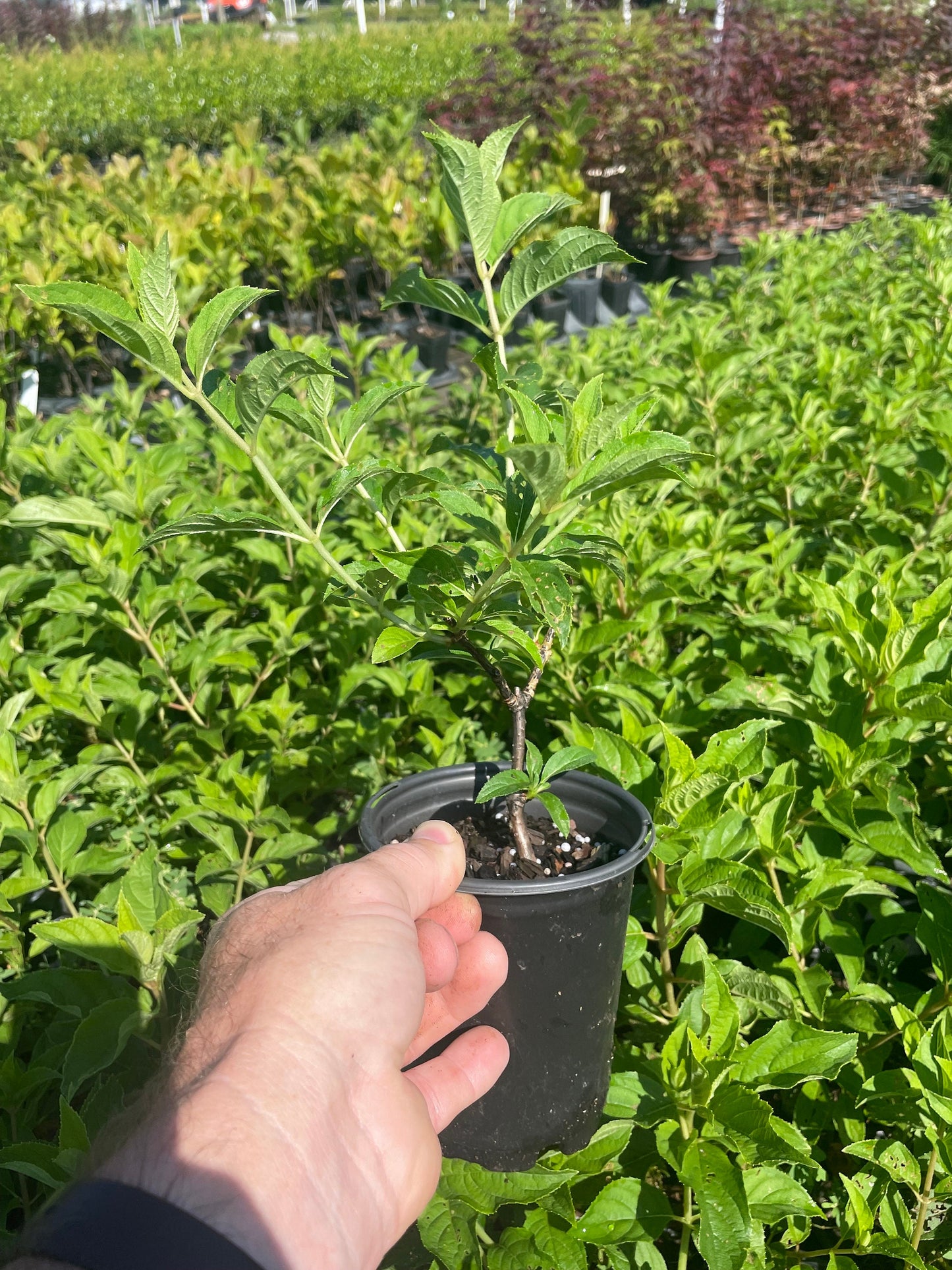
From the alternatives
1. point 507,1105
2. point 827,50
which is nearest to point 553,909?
point 507,1105

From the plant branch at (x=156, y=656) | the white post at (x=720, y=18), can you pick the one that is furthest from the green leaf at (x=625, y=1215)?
the white post at (x=720, y=18)

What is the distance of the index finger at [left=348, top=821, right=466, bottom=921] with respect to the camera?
50.2 inches

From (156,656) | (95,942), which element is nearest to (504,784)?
(95,942)

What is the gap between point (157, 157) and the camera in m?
10.5

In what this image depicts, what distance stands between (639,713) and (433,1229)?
3.11 ft

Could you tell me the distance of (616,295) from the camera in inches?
371

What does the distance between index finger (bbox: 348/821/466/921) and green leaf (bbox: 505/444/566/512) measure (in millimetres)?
499

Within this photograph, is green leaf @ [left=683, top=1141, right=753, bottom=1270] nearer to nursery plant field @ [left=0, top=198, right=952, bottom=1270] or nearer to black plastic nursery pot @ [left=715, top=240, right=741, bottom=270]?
nursery plant field @ [left=0, top=198, right=952, bottom=1270]

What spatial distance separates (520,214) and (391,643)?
64cm

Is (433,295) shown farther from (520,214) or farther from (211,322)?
(211,322)

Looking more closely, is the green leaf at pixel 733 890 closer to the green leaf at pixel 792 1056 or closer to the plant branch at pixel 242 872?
the green leaf at pixel 792 1056

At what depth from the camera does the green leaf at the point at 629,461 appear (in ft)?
3.71

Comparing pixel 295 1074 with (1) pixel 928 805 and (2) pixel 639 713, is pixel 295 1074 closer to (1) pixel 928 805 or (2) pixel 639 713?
(2) pixel 639 713

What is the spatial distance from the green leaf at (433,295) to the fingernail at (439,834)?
705 mm
